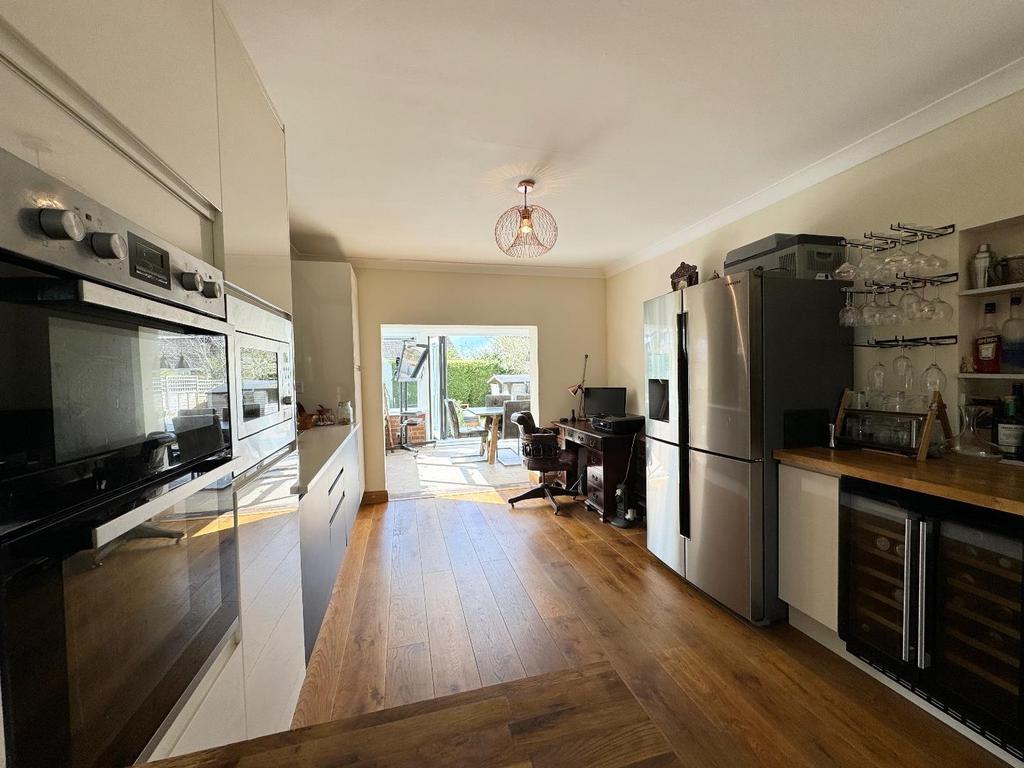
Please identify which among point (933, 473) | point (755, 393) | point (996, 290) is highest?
point (996, 290)

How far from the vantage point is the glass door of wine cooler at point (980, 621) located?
1359 millimetres

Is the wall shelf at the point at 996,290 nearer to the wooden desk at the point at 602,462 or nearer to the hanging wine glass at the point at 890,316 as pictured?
the hanging wine glass at the point at 890,316

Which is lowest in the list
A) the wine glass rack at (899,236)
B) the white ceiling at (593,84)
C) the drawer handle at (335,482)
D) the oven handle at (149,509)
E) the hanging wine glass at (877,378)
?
the drawer handle at (335,482)

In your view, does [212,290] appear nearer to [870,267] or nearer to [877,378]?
[870,267]

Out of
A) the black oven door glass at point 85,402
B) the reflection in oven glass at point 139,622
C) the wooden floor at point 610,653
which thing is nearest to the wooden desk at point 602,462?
the wooden floor at point 610,653

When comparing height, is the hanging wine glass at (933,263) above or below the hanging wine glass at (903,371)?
above

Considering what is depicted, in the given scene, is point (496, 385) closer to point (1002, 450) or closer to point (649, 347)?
point (649, 347)

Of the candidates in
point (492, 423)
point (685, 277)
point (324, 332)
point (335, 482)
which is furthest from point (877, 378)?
point (492, 423)

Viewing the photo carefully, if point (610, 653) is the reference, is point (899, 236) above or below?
above

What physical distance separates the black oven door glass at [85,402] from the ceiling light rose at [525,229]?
2.02 metres

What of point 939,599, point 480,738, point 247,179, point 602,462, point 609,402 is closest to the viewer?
point 480,738

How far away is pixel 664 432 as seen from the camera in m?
2.80

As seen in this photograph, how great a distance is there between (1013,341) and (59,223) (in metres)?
2.88

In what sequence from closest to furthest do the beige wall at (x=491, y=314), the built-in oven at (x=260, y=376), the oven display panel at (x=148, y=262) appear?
the oven display panel at (x=148, y=262)
the built-in oven at (x=260, y=376)
the beige wall at (x=491, y=314)
